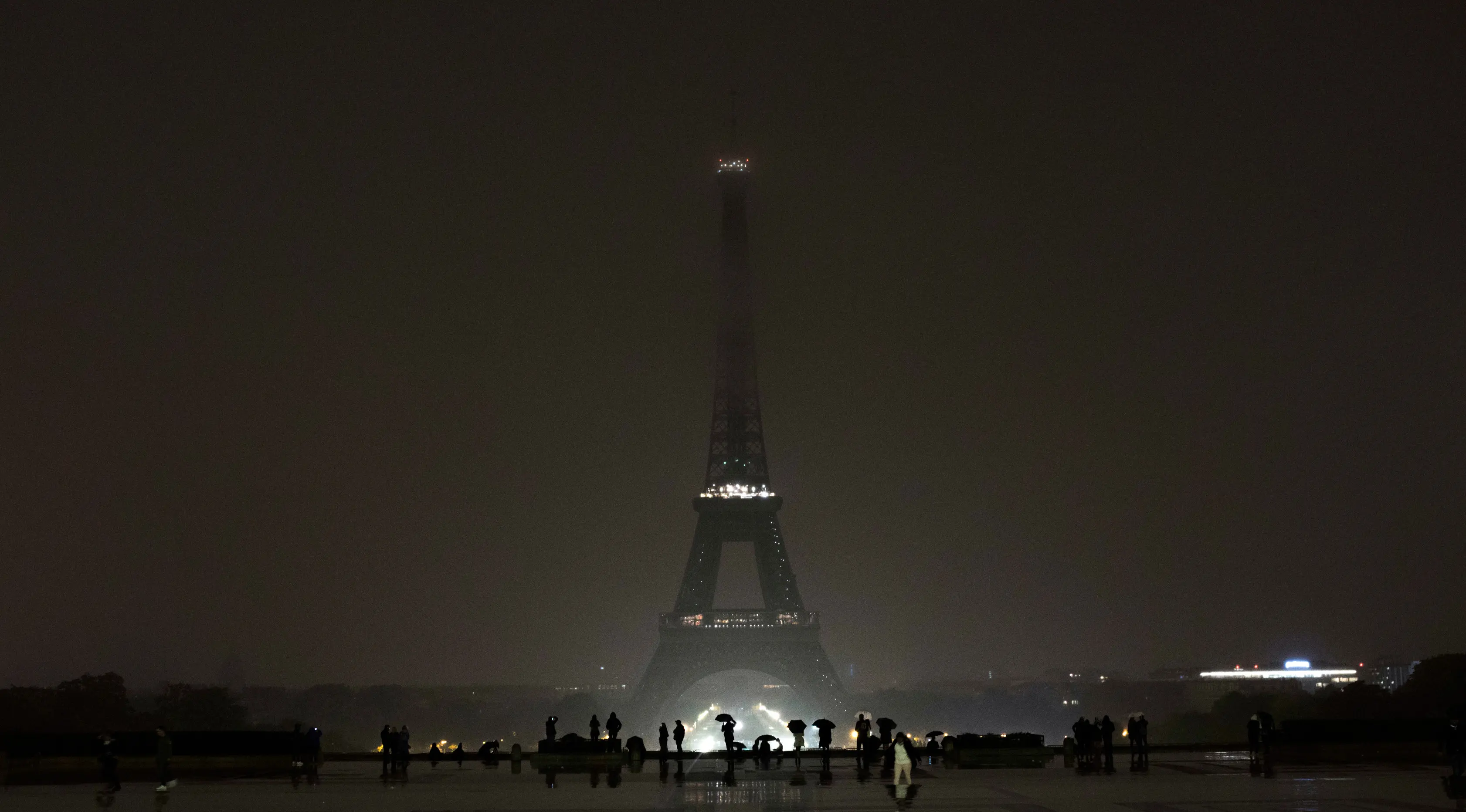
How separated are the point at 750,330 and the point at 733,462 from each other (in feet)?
29.6

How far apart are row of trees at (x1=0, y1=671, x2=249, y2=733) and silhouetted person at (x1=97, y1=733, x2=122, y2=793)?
2544 cm

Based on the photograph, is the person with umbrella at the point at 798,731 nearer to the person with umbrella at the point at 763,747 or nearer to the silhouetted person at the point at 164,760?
the person with umbrella at the point at 763,747

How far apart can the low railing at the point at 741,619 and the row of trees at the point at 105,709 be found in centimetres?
2655

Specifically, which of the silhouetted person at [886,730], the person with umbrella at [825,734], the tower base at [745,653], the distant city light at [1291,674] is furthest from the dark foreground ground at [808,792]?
the distant city light at [1291,674]

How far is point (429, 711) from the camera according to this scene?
129875 mm

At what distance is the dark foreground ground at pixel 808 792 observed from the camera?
76.3 feet

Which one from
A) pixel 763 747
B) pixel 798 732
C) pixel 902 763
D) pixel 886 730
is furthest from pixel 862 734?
pixel 902 763

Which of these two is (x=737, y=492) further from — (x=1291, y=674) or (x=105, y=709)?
(x=1291, y=674)

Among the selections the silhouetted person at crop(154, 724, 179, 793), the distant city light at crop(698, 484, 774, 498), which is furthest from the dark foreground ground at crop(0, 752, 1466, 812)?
the distant city light at crop(698, 484, 774, 498)

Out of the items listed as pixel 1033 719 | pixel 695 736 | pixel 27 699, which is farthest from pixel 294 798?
pixel 1033 719

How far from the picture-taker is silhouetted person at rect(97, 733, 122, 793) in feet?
90.5

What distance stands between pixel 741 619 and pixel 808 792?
6359cm

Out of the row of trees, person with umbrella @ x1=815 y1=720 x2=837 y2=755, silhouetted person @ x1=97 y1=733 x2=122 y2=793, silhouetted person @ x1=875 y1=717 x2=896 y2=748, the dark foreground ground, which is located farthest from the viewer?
the row of trees

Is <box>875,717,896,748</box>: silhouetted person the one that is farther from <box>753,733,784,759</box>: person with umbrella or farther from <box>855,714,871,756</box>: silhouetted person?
<box>753,733,784,759</box>: person with umbrella
